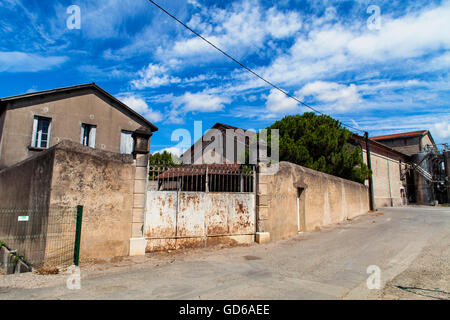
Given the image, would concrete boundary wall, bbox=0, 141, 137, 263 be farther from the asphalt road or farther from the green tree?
the green tree

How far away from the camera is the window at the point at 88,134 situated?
45.5 feet

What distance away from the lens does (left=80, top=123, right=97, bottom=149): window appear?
13.9 m

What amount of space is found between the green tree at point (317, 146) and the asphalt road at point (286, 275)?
20.8 feet

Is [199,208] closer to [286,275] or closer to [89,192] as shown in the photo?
[89,192]

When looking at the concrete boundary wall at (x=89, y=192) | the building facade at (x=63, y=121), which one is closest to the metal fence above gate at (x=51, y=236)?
the concrete boundary wall at (x=89, y=192)

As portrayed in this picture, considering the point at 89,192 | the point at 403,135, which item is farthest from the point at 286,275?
the point at 403,135

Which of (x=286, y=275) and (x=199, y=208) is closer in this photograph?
(x=286, y=275)

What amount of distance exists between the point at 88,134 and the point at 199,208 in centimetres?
905

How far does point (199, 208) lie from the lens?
788 centimetres
